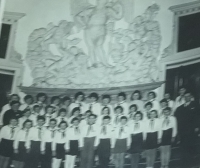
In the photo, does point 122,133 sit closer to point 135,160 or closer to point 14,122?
point 135,160

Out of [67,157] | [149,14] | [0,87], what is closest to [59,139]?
[67,157]

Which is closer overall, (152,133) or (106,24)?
(152,133)

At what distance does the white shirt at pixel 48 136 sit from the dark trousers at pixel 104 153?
629 mm

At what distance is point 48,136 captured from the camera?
6105mm

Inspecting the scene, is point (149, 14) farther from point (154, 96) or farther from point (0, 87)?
point (0, 87)

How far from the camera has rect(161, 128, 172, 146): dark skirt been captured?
18.7 ft

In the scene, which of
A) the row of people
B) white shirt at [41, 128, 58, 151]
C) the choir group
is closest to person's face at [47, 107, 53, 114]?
the choir group

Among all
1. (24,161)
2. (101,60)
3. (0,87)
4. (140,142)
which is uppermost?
(101,60)

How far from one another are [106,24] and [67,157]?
1.82m

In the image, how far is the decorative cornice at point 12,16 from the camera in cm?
629

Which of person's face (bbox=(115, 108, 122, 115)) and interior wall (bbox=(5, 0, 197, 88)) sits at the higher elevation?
interior wall (bbox=(5, 0, 197, 88))

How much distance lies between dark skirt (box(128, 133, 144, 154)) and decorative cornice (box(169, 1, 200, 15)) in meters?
1.62

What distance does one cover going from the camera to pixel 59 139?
20.0ft

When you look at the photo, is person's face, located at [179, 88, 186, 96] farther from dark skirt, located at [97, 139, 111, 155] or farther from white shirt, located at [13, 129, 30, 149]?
white shirt, located at [13, 129, 30, 149]
